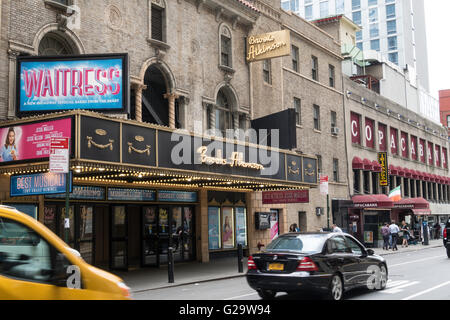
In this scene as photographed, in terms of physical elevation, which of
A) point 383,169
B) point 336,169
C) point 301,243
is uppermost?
point 383,169

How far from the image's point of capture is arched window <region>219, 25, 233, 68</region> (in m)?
26.5

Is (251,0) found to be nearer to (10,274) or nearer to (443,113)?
(10,274)

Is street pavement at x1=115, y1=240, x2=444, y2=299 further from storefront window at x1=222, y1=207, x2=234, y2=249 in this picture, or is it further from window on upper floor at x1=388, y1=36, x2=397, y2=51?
window on upper floor at x1=388, y1=36, x2=397, y2=51

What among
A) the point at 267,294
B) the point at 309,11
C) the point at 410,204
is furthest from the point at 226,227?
the point at 309,11

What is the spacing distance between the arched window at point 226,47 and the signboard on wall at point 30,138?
12.6m

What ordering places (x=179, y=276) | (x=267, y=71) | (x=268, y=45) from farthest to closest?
(x=267, y=71)
(x=268, y=45)
(x=179, y=276)

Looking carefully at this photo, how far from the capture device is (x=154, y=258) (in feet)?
74.7

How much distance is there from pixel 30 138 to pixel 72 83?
262 cm

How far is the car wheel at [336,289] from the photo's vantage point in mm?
11805

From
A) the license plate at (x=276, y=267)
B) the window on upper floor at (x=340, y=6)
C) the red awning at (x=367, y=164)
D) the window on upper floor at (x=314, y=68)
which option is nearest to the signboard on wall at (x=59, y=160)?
the license plate at (x=276, y=267)

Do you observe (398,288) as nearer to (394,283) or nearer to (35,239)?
(394,283)

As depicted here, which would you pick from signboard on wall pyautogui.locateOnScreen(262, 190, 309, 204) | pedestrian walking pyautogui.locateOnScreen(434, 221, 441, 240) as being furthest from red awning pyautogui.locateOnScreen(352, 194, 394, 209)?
pedestrian walking pyautogui.locateOnScreen(434, 221, 441, 240)

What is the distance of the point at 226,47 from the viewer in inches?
1064

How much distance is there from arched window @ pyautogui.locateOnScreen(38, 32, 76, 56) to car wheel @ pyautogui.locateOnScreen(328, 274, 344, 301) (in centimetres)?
1215
